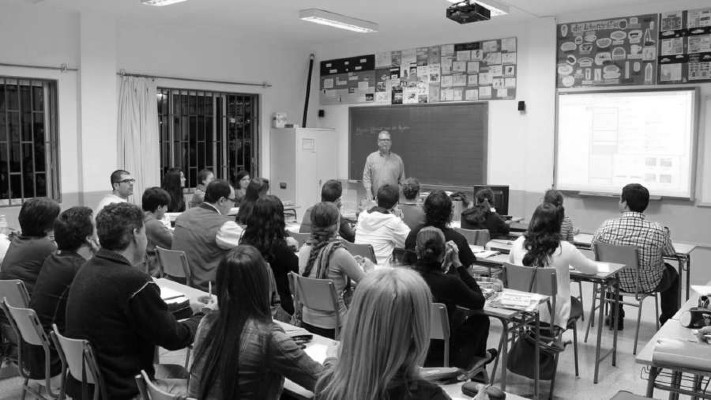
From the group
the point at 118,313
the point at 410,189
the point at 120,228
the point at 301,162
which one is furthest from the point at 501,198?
the point at 118,313

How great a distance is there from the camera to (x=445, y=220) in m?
3.94

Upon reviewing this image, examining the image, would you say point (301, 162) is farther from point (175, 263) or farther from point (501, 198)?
point (175, 263)

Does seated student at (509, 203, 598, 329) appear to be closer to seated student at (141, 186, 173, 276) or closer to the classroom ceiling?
seated student at (141, 186, 173, 276)

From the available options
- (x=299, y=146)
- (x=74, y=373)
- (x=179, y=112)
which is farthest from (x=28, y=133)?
(x=74, y=373)

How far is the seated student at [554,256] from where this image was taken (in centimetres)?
390

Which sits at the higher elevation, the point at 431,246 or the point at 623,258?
the point at 431,246

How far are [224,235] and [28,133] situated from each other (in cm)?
426

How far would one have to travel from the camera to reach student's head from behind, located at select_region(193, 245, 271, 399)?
1.93 metres

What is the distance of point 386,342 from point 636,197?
3857 mm

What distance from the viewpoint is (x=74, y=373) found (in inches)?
98.2

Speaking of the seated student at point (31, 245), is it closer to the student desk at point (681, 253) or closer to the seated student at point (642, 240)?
the seated student at point (642, 240)

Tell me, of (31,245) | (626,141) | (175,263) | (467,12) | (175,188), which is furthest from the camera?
(175,188)

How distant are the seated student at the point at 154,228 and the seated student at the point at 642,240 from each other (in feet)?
11.2

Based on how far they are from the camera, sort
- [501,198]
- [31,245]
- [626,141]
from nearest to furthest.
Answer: [31,245], [501,198], [626,141]
